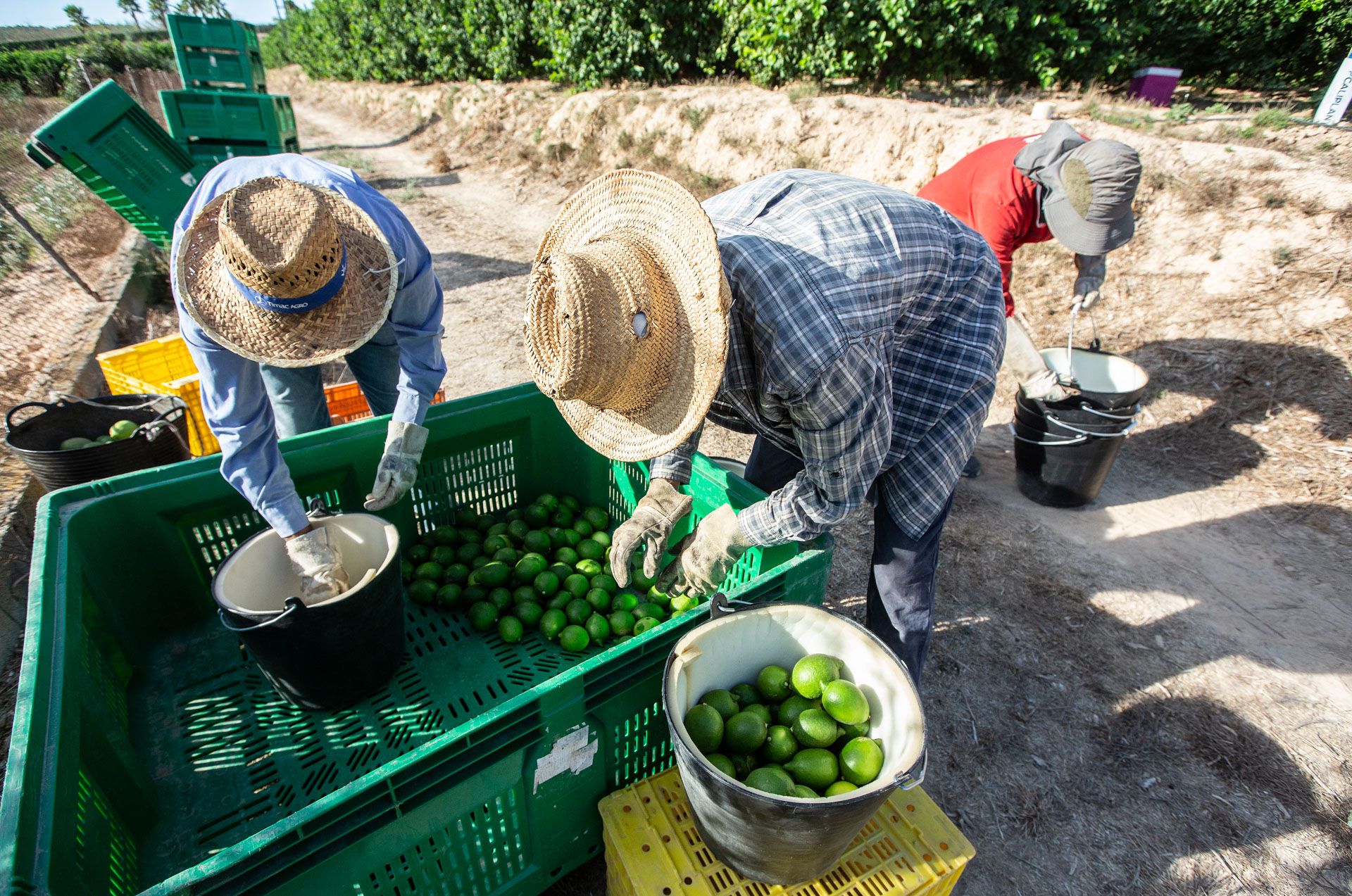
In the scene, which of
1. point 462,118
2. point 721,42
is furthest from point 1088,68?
point 462,118

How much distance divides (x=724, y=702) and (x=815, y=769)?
360mm

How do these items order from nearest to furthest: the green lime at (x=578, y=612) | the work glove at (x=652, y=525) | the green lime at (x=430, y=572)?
1. the work glove at (x=652, y=525)
2. the green lime at (x=578, y=612)
3. the green lime at (x=430, y=572)

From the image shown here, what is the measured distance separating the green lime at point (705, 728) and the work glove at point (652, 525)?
76 centimetres

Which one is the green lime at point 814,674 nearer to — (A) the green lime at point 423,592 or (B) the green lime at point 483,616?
(B) the green lime at point 483,616

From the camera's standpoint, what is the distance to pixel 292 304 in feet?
7.66

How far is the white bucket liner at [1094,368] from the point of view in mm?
4879

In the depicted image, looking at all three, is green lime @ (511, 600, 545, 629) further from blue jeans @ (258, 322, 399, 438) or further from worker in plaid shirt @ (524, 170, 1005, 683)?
blue jeans @ (258, 322, 399, 438)

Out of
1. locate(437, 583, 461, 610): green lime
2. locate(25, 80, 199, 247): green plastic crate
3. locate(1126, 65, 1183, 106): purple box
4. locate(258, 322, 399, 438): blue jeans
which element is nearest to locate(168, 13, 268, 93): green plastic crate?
locate(25, 80, 199, 247): green plastic crate

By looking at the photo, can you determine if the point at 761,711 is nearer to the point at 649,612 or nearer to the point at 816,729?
the point at 816,729

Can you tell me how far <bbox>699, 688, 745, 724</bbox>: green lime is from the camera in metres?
2.20

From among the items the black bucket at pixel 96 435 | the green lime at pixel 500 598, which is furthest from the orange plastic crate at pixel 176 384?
the green lime at pixel 500 598

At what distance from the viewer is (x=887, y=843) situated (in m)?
2.12

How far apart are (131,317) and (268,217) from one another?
277 inches

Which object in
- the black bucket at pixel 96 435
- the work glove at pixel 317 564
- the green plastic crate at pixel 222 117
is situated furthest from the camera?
the green plastic crate at pixel 222 117
